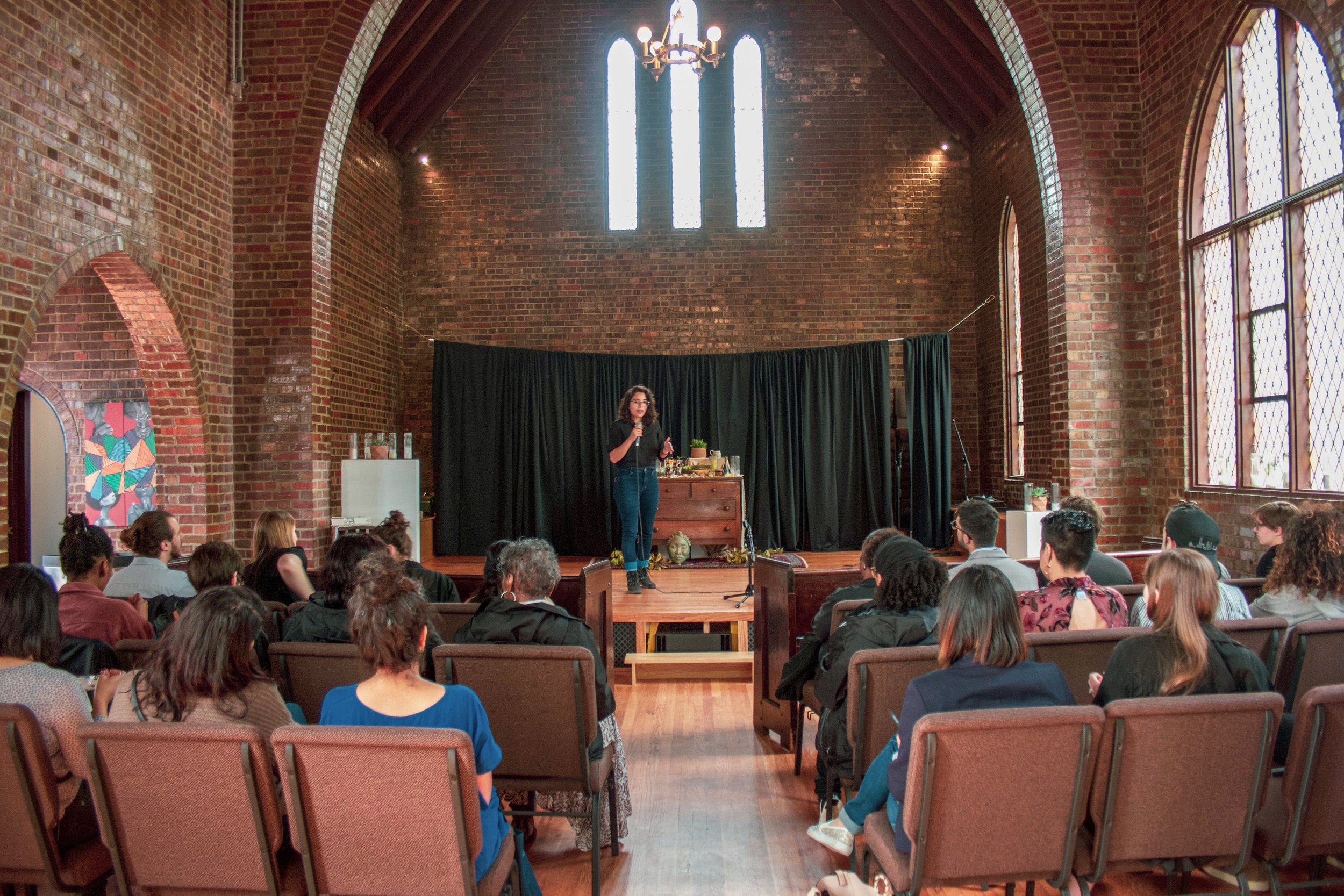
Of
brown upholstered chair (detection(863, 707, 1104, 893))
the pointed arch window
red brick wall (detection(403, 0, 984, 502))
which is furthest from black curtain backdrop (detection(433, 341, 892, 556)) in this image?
brown upholstered chair (detection(863, 707, 1104, 893))

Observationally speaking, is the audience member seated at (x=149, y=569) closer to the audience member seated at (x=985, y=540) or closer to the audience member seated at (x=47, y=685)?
the audience member seated at (x=47, y=685)

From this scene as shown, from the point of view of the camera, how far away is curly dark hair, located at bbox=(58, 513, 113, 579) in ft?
10.8

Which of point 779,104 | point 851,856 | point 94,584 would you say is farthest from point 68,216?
point 779,104

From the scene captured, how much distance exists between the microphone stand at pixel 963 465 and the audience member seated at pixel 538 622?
7.64 metres

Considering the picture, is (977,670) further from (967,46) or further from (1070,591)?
(967,46)

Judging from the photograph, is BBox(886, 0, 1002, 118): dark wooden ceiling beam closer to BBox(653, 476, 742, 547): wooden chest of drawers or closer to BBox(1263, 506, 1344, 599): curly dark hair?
BBox(653, 476, 742, 547): wooden chest of drawers

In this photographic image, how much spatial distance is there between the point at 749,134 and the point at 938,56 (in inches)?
88.7

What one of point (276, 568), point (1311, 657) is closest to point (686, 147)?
point (276, 568)

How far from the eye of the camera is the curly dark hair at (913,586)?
2.93 metres

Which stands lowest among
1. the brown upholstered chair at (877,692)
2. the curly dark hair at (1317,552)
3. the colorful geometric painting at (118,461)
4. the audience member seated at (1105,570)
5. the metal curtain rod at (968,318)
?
the brown upholstered chair at (877,692)

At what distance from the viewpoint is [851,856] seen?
2822 mm

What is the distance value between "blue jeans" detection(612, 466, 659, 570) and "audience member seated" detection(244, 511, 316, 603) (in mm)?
3168

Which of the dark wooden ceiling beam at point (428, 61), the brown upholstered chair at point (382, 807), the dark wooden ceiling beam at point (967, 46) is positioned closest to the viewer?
the brown upholstered chair at point (382, 807)

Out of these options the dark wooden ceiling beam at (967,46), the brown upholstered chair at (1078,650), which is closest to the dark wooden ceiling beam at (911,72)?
the dark wooden ceiling beam at (967,46)
